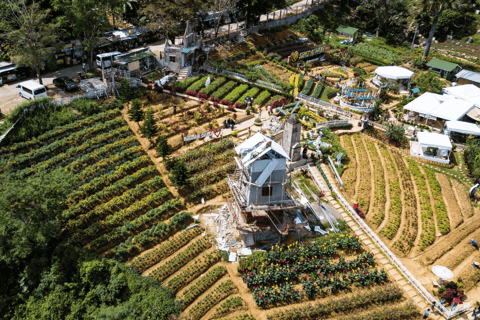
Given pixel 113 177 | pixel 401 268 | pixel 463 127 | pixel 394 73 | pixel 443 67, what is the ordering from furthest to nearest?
1. pixel 443 67
2. pixel 394 73
3. pixel 463 127
4. pixel 113 177
5. pixel 401 268

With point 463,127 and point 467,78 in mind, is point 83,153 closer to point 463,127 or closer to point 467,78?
point 463,127

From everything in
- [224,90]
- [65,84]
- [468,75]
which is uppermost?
[65,84]

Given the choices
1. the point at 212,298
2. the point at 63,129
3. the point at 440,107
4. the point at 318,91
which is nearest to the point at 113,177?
the point at 63,129

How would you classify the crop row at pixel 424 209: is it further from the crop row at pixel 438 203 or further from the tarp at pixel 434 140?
the tarp at pixel 434 140

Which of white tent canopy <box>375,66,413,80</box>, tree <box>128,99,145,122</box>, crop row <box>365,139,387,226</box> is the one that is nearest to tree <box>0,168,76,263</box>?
tree <box>128,99,145,122</box>

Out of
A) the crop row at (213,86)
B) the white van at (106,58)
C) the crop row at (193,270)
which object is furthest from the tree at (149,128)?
the crop row at (193,270)

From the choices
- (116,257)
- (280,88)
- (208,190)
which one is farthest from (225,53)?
(116,257)
